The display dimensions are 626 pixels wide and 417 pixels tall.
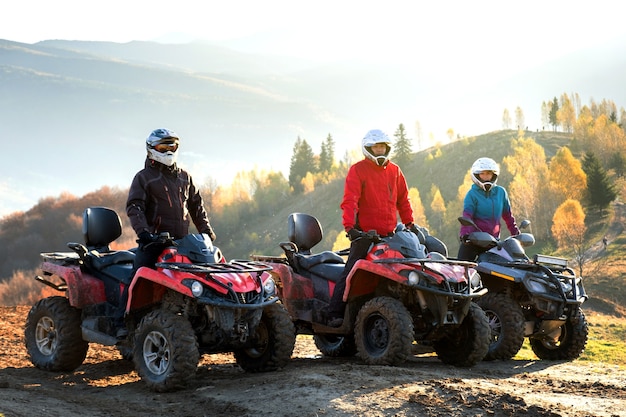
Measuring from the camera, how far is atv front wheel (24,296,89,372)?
10.6 metres

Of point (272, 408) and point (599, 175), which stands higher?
point (599, 175)

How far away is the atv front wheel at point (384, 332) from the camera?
9.88 metres

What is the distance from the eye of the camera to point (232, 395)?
860cm

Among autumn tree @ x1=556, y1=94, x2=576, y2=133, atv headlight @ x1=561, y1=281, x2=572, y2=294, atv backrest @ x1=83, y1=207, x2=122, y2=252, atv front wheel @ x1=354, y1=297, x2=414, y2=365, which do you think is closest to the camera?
atv front wheel @ x1=354, y1=297, x2=414, y2=365

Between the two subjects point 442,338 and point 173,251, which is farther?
point 442,338

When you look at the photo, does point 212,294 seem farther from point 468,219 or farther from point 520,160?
point 520,160

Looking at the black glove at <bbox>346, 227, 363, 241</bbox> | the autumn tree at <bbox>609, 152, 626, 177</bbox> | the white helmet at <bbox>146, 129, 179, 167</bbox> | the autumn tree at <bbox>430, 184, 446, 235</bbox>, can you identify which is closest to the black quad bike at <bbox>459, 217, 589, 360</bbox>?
the black glove at <bbox>346, 227, 363, 241</bbox>

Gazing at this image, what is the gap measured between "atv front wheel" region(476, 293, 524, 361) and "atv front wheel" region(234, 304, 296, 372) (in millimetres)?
3537

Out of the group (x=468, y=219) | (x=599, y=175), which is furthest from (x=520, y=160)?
(x=468, y=219)

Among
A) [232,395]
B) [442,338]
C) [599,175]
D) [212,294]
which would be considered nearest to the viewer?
[232,395]

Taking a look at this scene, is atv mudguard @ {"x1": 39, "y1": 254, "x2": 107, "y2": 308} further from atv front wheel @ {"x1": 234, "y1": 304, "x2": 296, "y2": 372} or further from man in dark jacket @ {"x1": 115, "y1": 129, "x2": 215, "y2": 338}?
atv front wheel @ {"x1": 234, "y1": 304, "x2": 296, "y2": 372}

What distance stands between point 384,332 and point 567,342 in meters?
4.20

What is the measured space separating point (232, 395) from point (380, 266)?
2.74 m

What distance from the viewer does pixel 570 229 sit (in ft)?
248
